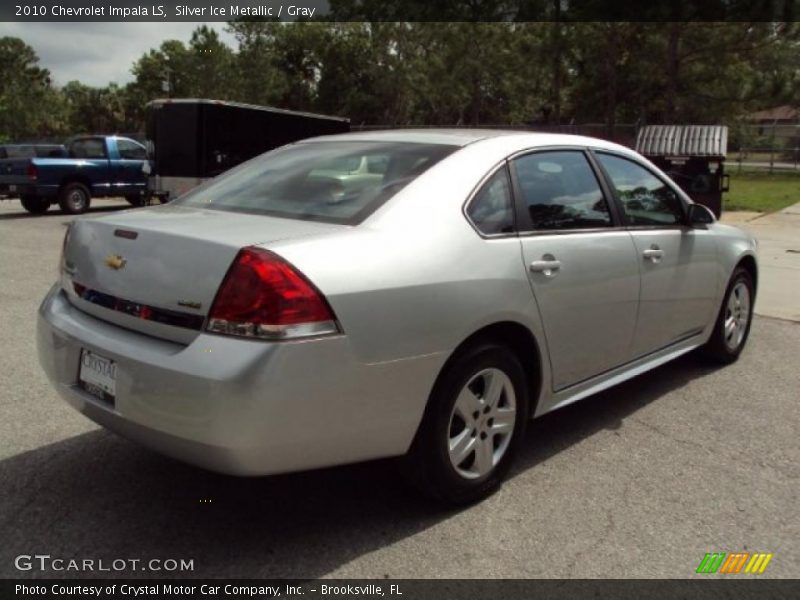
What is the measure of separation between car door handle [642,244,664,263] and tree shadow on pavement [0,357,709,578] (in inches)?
46.4

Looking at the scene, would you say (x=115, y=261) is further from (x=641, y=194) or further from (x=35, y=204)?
(x=35, y=204)

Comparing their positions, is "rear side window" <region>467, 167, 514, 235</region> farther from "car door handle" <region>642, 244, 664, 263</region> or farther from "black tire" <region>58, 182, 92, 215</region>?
"black tire" <region>58, 182, 92, 215</region>

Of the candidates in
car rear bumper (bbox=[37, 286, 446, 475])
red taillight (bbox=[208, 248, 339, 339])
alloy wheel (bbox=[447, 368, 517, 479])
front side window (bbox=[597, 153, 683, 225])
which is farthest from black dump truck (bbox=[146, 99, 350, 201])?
red taillight (bbox=[208, 248, 339, 339])

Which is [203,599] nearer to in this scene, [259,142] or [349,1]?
[259,142]

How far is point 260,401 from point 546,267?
1.54m

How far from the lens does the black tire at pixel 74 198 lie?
1639 centimetres

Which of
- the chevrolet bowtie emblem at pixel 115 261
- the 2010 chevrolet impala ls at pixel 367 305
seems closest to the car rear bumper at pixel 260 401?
the 2010 chevrolet impala ls at pixel 367 305

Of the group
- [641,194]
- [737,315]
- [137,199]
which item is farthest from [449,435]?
[137,199]

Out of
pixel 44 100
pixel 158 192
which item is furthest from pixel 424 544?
pixel 44 100

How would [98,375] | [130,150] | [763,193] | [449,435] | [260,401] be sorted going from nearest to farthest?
[260,401], [98,375], [449,435], [130,150], [763,193]

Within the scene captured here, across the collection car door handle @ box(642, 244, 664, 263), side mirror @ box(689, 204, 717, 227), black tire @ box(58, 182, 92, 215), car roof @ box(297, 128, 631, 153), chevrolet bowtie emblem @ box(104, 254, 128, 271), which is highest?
car roof @ box(297, 128, 631, 153)

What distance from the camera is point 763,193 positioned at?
23.2m

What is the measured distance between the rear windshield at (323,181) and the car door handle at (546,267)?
2.13 ft

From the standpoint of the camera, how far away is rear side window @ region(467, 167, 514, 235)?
10.7ft
